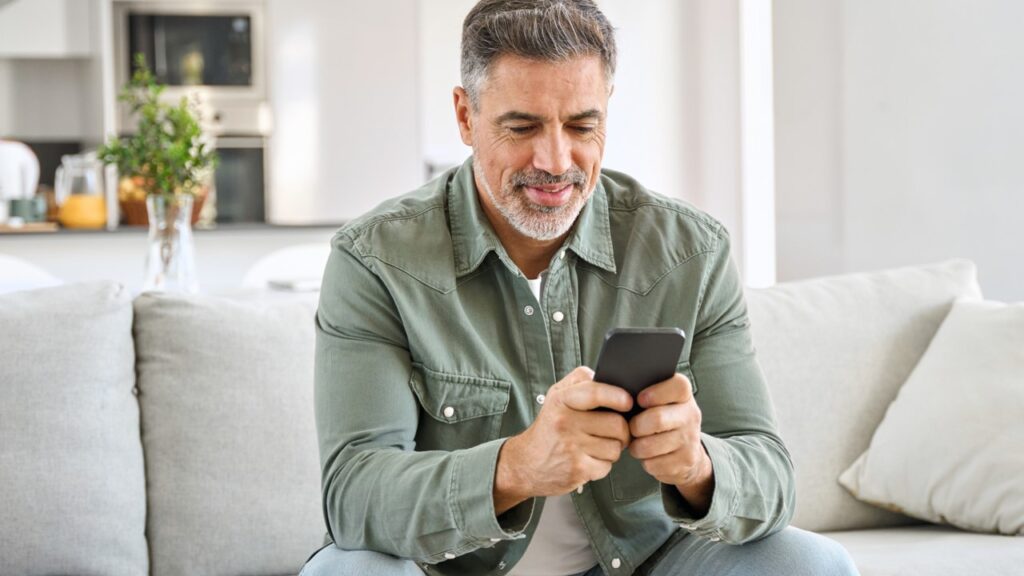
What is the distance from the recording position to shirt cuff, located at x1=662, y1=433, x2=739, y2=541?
54.9 inches

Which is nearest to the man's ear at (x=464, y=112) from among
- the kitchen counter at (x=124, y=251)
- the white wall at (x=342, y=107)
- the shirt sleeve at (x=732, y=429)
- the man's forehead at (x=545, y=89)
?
the man's forehead at (x=545, y=89)

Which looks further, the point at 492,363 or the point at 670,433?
the point at 492,363

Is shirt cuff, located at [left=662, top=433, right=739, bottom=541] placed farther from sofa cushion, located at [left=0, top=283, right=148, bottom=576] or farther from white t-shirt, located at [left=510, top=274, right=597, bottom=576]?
sofa cushion, located at [left=0, top=283, right=148, bottom=576]

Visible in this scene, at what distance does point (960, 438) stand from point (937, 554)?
0.27 m

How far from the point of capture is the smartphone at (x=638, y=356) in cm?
119

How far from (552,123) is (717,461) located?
47 cm

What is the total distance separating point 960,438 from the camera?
212 centimetres

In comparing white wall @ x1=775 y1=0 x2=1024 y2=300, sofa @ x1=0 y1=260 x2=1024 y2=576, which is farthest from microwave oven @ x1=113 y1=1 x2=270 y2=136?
sofa @ x1=0 y1=260 x2=1024 y2=576

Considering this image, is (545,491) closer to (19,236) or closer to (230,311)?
(230,311)

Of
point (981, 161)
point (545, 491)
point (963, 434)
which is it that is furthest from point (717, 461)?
point (981, 161)

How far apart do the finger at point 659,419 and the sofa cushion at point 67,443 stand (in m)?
1.02

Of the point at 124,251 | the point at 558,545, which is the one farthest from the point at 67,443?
the point at 124,251

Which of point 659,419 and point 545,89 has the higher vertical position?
point 545,89

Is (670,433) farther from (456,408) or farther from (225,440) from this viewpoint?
(225,440)
